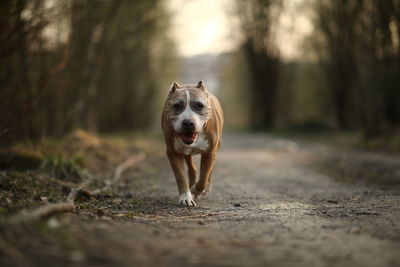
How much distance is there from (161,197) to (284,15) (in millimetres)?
30045

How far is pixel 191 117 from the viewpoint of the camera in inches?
247

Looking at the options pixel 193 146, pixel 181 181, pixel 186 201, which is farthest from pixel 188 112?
pixel 186 201

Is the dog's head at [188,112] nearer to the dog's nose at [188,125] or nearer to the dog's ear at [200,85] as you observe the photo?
the dog's nose at [188,125]

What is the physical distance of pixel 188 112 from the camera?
6355mm

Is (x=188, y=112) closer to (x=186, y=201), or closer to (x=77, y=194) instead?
(x=186, y=201)

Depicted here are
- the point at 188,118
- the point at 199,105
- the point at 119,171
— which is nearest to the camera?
the point at 188,118

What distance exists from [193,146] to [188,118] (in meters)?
0.63

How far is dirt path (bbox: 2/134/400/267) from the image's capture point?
11.2 feet

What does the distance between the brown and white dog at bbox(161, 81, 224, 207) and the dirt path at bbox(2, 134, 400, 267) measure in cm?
31

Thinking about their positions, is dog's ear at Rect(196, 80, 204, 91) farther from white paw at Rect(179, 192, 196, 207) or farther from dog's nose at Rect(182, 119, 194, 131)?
white paw at Rect(179, 192, 196, 207)

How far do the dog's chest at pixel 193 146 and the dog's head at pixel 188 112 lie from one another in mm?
179

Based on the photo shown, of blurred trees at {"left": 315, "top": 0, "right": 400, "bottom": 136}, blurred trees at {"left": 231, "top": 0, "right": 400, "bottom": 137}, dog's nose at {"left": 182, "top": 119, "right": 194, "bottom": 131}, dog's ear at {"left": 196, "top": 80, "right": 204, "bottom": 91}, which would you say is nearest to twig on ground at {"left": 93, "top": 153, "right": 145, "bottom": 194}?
dog's nose at {"left": 182, "top": 119, "right": 194, "bottom": 131}

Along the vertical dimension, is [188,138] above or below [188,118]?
below

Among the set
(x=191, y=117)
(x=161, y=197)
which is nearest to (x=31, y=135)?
(x=161, y=197)
